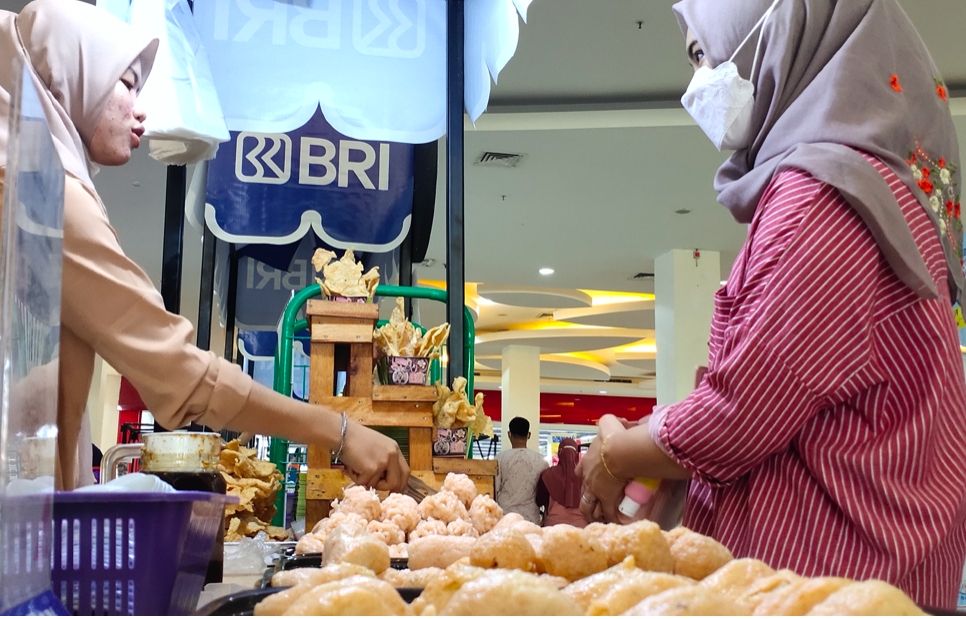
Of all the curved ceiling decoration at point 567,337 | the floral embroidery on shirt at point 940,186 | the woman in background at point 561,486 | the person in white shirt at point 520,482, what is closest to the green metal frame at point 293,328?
the floral embroidery on shirt at point 940,186

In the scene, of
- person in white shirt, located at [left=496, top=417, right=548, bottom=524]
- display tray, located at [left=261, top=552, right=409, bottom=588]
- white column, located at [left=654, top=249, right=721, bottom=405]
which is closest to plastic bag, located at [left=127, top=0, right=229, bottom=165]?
display tray, located at [left=261, top=552, right=409, bottom=588]

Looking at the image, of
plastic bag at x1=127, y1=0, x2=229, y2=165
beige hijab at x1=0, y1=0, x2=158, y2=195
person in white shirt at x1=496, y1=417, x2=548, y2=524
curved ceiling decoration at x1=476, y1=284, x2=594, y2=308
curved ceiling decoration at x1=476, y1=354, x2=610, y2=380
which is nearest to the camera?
beige hijab at x1=0, y1=0, x2=158, y2=195

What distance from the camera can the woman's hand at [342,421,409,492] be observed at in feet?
5.88

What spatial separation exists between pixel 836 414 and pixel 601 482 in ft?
1.33

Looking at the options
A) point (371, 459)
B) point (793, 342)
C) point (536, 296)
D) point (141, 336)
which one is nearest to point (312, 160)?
point (371, 459)

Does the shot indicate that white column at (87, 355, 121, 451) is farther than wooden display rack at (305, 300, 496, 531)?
Yes

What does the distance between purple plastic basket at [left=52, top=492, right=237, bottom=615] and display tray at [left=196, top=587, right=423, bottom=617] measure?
0.17ft

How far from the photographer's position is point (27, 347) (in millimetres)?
674

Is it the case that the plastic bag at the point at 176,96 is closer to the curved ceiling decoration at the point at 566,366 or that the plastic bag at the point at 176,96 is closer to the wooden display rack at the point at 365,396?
the wooden display rack at the point at 365,396

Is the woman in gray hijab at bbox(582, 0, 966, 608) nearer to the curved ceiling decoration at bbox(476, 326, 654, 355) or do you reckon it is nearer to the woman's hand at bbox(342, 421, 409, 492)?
the woman's hand at bbox(342, 421, 409, 492)

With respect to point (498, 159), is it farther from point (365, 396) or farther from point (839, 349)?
point (839, 349)

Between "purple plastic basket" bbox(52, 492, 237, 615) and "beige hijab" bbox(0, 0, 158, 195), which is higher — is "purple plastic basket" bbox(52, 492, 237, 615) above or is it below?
below

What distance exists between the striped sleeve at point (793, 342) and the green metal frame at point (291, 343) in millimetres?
1114

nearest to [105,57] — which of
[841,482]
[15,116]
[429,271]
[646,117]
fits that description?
[15,116]
